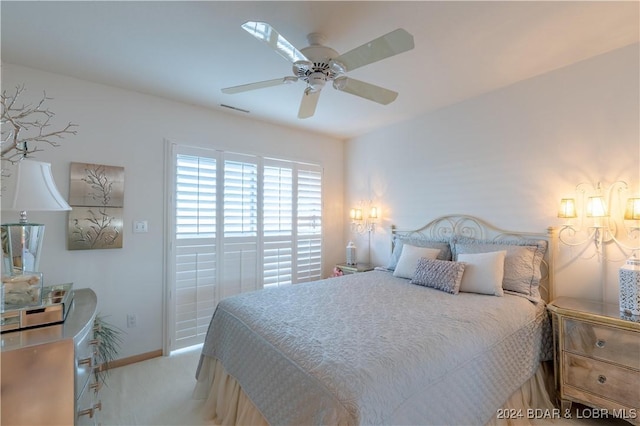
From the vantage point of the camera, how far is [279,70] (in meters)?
2.39

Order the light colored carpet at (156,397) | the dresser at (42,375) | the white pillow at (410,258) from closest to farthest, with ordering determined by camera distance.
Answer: the dresser at (42,375) < the light colored carpet at (156,397) < the white pillow at (410,258)

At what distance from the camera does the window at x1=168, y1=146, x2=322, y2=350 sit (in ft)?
10.1

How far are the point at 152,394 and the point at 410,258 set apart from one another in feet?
8.37

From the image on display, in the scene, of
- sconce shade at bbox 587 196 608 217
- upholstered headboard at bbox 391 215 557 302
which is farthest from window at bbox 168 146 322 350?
sconce shade at bbox 587 196 608 217

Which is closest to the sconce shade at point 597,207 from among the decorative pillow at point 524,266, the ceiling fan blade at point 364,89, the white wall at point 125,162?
the decorative pillow at point 524,266

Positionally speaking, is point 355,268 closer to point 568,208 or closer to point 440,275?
point 440,275

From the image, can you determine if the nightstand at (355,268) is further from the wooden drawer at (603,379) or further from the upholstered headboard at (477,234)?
the wooden drawer at (603,379)

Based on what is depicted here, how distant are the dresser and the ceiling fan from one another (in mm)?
1656

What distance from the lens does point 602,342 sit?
1.87 metres

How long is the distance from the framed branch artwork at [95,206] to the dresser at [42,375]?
149 centimetres

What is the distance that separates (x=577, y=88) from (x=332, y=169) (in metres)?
2.84

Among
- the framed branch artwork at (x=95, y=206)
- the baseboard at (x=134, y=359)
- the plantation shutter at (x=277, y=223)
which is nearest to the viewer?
the framed branch artwork at (x=95, y=206)

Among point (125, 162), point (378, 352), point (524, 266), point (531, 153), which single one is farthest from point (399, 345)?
point (125, 162)

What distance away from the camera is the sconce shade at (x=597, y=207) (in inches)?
82.9
